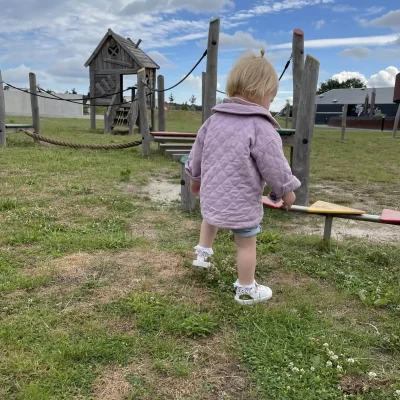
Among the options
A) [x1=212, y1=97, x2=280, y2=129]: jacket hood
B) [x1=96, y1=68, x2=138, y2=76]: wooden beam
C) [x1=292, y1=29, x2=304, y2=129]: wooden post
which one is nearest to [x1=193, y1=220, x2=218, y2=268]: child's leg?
[x1=212, y1=97, x2=280, y2=129]: jacket hood

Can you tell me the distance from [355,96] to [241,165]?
49157mm

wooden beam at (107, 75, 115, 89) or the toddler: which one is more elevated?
wooden beam at (107, 75, 115, 89)

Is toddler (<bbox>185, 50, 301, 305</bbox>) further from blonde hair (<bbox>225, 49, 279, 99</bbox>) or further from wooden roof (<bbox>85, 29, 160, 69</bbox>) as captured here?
wooden roof (<bbox>85, 29, 160, 69</bbox>)

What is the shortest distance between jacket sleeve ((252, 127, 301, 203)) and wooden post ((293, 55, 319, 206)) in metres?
2.33

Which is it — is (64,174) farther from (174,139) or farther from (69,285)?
(69,285)

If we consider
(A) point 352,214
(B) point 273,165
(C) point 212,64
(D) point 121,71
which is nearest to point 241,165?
(B) point 273,165

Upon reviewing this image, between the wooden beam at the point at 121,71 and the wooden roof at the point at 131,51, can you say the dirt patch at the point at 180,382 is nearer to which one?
the wooden roof at the point at 131,51

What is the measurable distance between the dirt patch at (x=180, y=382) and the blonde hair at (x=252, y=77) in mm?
1488

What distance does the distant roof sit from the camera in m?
45.2

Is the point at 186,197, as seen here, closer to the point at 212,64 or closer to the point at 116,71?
the point at 212,64

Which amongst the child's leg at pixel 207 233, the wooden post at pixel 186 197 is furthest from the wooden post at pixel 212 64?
the child's leg at pixel 207 233

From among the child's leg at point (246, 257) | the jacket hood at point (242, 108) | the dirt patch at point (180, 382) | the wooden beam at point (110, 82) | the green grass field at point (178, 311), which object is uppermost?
the wooden beam at point (110, 82)

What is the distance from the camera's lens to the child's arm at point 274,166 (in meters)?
2.46

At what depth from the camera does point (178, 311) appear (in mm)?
2477
